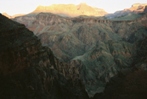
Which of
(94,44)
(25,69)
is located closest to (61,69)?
(25,69)

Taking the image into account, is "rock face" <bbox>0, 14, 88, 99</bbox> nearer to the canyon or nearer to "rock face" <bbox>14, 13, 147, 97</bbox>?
the canyon

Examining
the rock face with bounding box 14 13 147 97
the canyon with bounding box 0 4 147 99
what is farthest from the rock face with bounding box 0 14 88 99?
the rock face with bounding box 14 13 147 97

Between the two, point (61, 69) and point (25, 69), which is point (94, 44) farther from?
point (25, 69)

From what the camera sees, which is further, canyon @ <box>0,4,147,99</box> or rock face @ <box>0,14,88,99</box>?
canyon @ <box>0,4,147,99</box>

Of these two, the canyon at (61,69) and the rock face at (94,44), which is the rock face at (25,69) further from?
the rock face at (94,44)

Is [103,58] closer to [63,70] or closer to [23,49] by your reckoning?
[63,70]

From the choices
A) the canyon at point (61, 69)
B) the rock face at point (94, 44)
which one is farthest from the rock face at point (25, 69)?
the rock face at point (94, 44)
